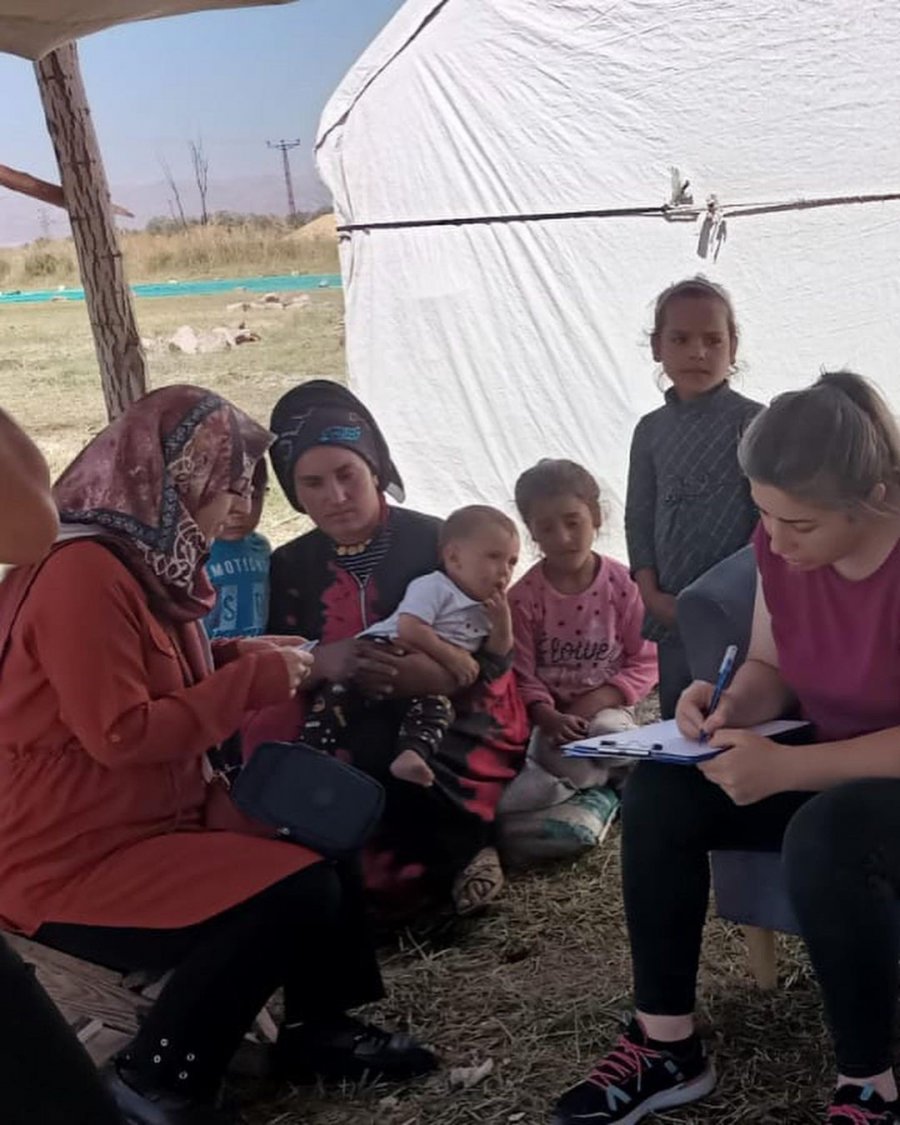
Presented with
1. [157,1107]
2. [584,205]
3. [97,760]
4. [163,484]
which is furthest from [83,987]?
[584,205]

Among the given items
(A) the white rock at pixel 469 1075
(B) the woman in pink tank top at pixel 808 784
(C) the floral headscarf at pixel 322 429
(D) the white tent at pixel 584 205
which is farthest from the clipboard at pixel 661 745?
(D) the white tent at pixel 584 205

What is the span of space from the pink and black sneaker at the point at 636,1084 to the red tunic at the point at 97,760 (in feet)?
1.85

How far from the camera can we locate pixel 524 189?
4879mm

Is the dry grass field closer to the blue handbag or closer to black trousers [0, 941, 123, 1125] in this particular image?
the blue handbag

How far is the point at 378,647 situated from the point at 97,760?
0.85 metres

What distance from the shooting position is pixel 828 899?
1.68m

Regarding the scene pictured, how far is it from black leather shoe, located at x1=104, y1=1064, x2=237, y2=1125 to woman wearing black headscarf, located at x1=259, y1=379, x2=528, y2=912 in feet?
2.68

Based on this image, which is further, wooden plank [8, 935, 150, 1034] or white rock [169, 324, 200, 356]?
white rock [169, 324, 200, 356]

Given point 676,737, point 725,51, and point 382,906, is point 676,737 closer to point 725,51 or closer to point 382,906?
point 382,906

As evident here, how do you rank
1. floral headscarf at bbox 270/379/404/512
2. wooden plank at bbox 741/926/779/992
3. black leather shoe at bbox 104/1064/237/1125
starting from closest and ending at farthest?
black leather shoe at bbox 104/1064/237/1125
wooden plank at bbox 741/926/779/992
floral headscarf at bbox 270/379/404/512

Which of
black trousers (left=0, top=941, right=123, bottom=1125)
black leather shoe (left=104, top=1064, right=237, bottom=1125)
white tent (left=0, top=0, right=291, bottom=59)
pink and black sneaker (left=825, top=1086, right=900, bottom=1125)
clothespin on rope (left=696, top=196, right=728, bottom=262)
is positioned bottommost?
pink and black sneaker (left=825, top=1086, right=900, bottom=1125)

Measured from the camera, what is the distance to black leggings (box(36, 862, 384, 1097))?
182cm

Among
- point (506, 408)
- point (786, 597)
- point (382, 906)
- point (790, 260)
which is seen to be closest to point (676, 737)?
point (786, 597)

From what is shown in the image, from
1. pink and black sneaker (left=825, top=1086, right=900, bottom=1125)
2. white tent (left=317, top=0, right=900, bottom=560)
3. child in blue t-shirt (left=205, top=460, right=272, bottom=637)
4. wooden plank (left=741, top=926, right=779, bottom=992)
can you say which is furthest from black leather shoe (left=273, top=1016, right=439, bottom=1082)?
→ white tent (left=317, top=0, right=900, bottom=560)
